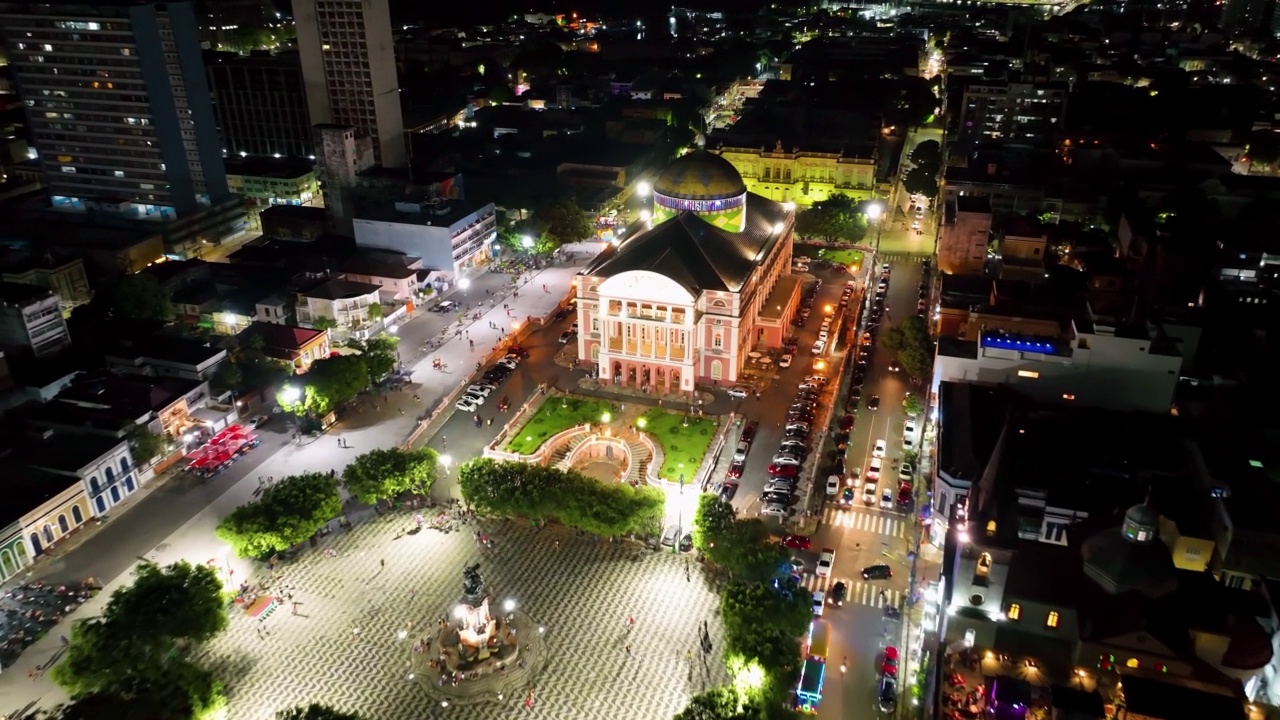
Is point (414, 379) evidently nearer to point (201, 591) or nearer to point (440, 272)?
point (440, 272)

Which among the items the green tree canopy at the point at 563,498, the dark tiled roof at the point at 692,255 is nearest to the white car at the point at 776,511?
the green tree canopy at the point at 563,498

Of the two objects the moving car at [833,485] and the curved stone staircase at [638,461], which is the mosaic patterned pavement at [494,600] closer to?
the curved stone staircase at [638,461]

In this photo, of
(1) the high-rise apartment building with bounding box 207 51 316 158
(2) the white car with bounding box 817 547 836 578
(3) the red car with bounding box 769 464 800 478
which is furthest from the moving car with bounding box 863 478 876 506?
(1) the high-rise apartment building with bounding box 207 51 316 158

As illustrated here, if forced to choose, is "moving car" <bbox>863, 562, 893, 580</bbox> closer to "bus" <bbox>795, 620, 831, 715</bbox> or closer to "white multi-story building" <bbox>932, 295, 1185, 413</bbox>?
"bus" <bbox>795, 620, 831, 715</bbox>

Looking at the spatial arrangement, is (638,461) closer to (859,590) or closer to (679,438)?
(679,438)

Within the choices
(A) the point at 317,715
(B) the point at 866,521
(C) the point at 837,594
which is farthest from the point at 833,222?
(A) the point at 317,715

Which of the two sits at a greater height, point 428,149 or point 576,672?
point 428,149

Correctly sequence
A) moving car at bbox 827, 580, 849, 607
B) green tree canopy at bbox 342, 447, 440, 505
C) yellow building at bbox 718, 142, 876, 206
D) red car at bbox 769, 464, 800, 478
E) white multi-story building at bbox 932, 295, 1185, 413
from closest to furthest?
moving car at bbox 827, 580, 849, 607, green tree canopy at bbox 342, 447, 440, 505, white multi-story building at bbox 932, 295, 1185, 413, red car at bbox 769, 464, 800, 478, yellow building at bbox 718, 142, 876, 206

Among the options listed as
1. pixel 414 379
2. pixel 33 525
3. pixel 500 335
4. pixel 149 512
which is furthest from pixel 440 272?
pixel 33 525
